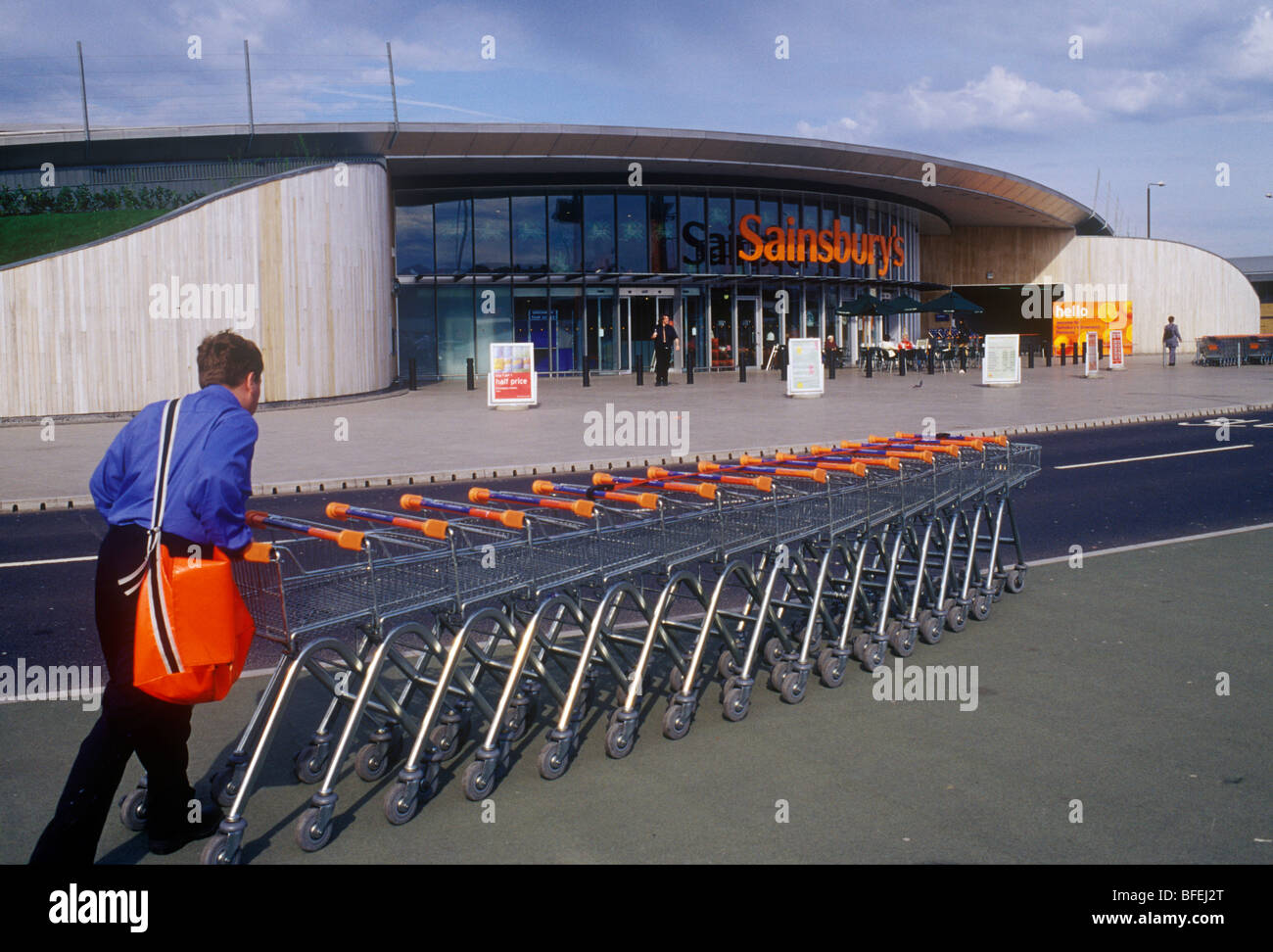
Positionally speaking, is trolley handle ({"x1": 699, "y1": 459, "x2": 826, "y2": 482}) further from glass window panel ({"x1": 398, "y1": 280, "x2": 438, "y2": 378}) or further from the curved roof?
glass window panel ({"x1": 398, "y1": 280, "x2": 438, "y2": 378})

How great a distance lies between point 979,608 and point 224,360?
4567 mm

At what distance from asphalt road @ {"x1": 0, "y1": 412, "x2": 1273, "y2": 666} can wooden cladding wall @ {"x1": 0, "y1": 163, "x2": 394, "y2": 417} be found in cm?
1135

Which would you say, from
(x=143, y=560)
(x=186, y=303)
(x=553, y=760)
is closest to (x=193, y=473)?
(x=143, y=560)

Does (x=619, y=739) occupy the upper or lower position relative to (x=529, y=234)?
lower

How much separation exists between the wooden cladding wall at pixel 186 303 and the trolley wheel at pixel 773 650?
18.7 m

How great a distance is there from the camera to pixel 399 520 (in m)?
4.49

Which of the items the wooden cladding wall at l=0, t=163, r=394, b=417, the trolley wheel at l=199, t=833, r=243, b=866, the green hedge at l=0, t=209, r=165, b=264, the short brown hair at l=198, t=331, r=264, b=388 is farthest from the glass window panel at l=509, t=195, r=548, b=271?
the trolley wheel at l=199, t=833, r=243, b=866

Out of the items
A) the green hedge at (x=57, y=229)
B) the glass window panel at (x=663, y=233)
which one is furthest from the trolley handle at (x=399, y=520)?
the glass window panel at (x=663, y=233)

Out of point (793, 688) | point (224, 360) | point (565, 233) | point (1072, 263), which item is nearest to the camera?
point (224, 360)

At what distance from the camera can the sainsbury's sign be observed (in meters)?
40.8

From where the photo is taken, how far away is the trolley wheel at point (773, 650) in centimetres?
595

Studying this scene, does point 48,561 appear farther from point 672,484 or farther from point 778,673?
point 778,673

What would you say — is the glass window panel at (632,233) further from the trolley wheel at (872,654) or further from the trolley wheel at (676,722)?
the trolley wheel at (676,722)
